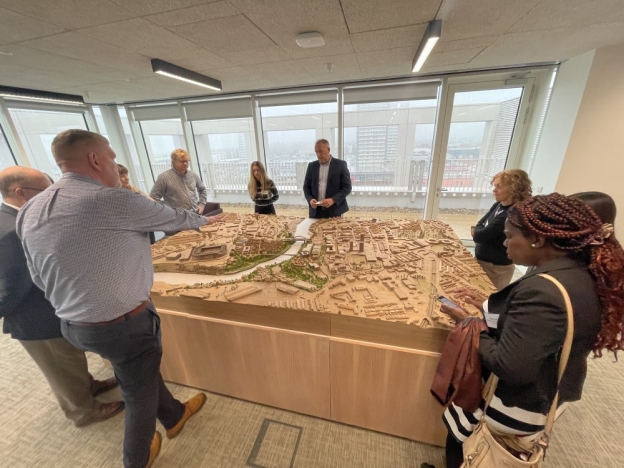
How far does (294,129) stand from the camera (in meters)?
5.13

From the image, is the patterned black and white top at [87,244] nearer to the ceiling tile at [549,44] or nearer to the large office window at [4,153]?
the ceiling tile at [549,44]

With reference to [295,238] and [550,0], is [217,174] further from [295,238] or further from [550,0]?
[550,0]

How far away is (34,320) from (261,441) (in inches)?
66.8

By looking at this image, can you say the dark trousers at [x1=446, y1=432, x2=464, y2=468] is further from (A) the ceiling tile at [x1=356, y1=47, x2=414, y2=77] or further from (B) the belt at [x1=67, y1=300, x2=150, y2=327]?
(A) the ceiling tile at [x1=356, y1=47, x2=414, y2=77]

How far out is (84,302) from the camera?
1.16 m

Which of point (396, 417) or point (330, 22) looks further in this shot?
point (330, 22)

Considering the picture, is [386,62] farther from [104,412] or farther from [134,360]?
[104,412]

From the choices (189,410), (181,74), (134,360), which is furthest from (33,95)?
(189,410)

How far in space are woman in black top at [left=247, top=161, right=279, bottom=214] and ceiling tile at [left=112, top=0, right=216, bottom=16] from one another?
188 centimetres

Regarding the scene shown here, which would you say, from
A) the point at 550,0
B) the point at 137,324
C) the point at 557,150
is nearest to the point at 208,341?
the point at 137,324

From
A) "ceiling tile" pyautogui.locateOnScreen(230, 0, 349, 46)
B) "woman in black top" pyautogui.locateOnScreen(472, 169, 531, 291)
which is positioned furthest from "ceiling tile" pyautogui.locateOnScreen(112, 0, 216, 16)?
"woman in black top" pyautogui.locateOnScreen(472, 169, 531, 291)

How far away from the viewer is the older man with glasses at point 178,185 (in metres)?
3.18

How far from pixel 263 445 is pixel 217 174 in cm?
570

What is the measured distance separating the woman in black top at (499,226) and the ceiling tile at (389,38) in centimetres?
152
